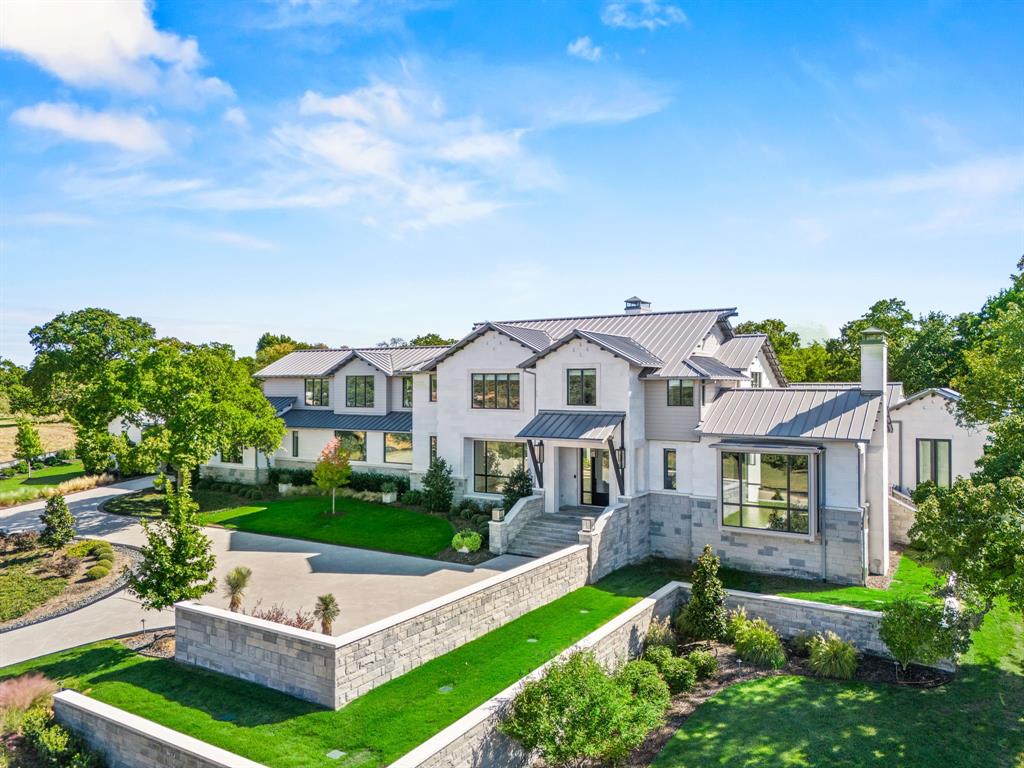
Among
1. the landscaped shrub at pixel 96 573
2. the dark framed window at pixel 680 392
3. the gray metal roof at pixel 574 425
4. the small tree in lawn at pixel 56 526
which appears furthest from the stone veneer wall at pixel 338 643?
the small tree in lawn at pixel 56 526

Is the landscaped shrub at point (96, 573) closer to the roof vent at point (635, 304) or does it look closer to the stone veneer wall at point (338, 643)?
the stone veneer wall at point (338, 643)

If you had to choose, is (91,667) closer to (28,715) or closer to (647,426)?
(28,715)

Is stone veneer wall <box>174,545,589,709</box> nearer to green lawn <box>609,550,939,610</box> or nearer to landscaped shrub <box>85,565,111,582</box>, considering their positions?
green lawn <box>609,550,939,610</box>

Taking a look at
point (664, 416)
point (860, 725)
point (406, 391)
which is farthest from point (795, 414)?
A: point (406, 391)

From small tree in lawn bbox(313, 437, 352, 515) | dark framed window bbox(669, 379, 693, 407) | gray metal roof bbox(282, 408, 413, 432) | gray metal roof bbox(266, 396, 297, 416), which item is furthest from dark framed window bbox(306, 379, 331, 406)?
dark framed window bbox(669, 379, 693, 407)

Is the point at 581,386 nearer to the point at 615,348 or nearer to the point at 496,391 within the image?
the point at 615,348

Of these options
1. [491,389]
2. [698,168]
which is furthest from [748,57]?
[491,389]
